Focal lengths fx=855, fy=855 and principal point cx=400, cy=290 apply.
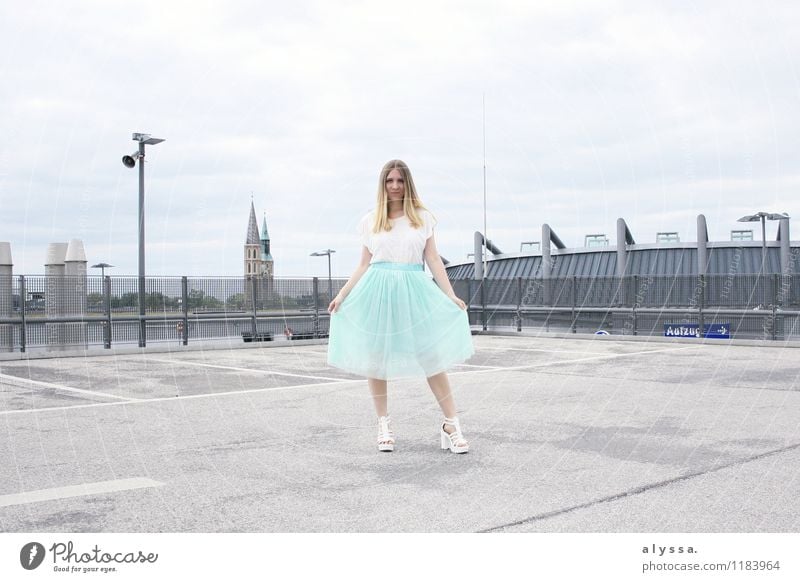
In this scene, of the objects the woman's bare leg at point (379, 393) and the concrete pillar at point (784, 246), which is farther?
the concrete pillar at point (784, 246)

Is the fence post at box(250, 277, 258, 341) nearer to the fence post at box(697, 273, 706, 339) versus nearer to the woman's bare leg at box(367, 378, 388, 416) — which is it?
the fence post at box(697, 273, 706, 339)

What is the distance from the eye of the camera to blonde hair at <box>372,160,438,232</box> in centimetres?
535

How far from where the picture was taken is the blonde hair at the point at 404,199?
5348 millimetres

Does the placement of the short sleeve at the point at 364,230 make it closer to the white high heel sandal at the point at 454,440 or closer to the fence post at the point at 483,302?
the white high heel sandal at the point at 454,440

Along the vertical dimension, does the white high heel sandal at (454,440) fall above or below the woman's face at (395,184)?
below

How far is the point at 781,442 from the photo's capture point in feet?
19.3

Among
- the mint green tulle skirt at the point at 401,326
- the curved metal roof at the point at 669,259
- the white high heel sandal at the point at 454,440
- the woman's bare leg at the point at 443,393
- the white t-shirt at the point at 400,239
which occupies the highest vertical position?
the curved metal roof at the point at 669,259

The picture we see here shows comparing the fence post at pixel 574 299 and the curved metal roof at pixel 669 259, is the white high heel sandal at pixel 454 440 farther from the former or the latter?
the curved metal roof at pixel 669 259


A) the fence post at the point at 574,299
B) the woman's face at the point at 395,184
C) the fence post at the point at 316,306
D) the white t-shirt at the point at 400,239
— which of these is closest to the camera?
the woman's face at the point at 395,184

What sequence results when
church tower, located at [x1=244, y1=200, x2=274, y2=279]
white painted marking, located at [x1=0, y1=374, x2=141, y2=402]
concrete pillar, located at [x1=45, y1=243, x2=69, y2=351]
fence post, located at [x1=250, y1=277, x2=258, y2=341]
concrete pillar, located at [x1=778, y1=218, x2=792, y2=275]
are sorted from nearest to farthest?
white painted marking, located at [x1=0, y1=374, x2=141, y2=402] < church tower, located at [x1=244, y1=200, x2=274, y2=279] < concrete pillar, located at [x1=45, y1=243, x2=69, y2=351] < fence post, located at [x1=250, y1=277, x2=258, y2=341] < concrete pillar, located at [x1=778, y1=218, x2=792, y2=275]

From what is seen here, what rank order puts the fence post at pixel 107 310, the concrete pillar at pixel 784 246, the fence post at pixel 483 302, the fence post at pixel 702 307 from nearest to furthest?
1. the fence post at pixel 107 310
2. the fence post at pixel 702 307
3. the fence post at pixel 483 302
4. the concrete pillar at pixel 784 246

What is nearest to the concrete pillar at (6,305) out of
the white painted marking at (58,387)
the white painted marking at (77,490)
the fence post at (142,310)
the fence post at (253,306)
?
the fence post at (142,310)
